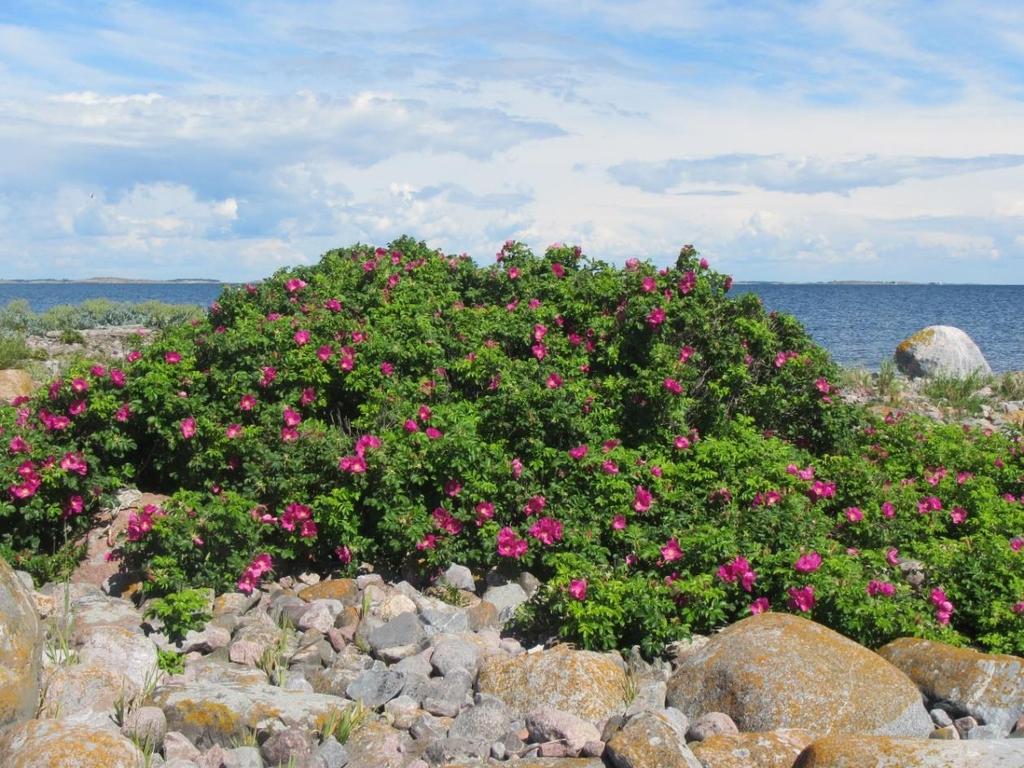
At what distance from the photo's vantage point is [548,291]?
9.32m

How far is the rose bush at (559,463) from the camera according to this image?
6.39 metres

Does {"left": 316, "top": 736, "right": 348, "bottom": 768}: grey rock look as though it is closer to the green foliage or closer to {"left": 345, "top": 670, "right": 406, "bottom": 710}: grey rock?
{"left": 345, "top": 670, "right": 406, "bottom": 710}: grey rock

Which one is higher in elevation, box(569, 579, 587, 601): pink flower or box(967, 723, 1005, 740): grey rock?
box(569, 579, 587, 601): pink flower

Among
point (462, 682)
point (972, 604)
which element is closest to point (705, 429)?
point (972, 604)

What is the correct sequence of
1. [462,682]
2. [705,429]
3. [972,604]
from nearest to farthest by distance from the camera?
[462,682]
[972,604]
[705,429]

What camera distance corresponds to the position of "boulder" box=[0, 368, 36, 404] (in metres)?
13.2

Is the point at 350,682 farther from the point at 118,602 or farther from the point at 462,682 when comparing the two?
the point at 118,602

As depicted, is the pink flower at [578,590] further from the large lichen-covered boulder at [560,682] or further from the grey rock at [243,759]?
the grey rock at [243,759]

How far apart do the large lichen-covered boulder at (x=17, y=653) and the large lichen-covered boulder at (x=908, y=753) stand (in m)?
3.65

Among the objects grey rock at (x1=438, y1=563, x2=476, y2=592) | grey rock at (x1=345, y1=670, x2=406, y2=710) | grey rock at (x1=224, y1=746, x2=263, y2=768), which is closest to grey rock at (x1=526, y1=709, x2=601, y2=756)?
grey rock at (x1=345, y1=670, x2=406, y2=710)

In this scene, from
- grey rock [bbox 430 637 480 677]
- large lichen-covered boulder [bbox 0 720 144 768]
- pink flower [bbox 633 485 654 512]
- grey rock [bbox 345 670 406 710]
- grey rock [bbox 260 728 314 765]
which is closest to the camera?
large lichen-covered boulder [bbox 0 720 144 768]

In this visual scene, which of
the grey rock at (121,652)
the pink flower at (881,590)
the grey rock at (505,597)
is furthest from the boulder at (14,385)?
the pink flower at (881,590)

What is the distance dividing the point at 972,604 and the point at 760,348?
9.89 ft

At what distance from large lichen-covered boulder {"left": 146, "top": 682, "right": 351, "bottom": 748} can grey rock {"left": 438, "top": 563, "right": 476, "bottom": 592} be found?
5.58 feet
